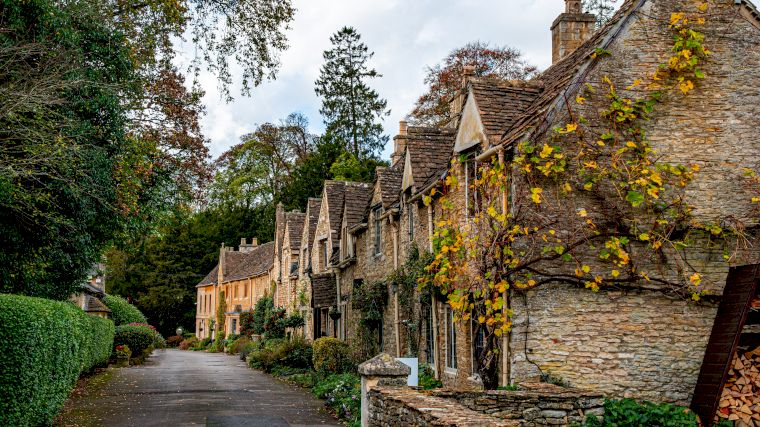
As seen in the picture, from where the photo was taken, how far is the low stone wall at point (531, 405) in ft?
38.2

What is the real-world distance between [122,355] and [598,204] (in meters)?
29.3

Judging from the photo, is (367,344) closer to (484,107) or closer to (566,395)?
(484,107)

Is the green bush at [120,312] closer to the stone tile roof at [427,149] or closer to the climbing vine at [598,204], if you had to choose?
the stone tile roof at [427,149]

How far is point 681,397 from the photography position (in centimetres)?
1423

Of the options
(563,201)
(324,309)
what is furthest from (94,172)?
(324,309)

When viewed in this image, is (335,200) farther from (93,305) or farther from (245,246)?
(245,246)

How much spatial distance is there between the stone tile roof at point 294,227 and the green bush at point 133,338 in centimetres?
972

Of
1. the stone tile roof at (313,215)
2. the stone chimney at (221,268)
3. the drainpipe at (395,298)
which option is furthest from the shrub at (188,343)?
the drainpipe at (395,298)

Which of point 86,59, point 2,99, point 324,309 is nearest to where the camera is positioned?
point 2,99

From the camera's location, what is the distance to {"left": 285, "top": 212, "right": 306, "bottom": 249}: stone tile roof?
1705 inches

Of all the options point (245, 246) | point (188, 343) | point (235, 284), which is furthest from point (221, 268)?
point (188, 343)

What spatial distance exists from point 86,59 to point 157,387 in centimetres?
1268

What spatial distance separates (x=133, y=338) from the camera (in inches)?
1577

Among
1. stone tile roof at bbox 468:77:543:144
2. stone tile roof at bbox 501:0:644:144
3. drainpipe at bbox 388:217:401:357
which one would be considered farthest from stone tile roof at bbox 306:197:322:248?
stone tile roof at bbox 501:0:644:144
